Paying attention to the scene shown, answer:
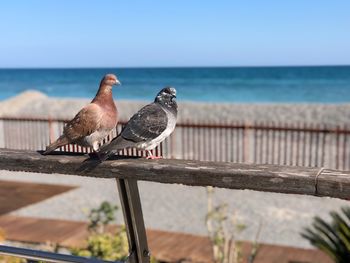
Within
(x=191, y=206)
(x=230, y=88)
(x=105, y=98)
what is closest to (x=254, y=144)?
(x=191, y=206)

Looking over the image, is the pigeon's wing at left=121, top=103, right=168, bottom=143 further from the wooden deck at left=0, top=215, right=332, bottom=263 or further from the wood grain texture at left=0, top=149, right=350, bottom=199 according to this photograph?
the wooden deck at left=0, top=215, right=332, bottom=263

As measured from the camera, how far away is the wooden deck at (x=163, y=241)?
6.77 metres

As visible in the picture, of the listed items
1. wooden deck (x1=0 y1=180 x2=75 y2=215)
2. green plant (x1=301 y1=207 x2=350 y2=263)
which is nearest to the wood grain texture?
green plant (x1=301 y1=207 x2=350 y2=263)

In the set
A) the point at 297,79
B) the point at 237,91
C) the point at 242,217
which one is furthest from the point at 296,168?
the point at 297,79

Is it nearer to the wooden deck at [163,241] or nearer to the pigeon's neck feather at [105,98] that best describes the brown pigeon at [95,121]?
the pigeon's neck feather at [105,98]

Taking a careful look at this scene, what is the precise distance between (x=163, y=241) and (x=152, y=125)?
557 centimetres

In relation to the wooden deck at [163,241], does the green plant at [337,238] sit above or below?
above

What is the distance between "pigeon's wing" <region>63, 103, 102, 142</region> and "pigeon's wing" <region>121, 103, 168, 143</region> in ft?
0.48

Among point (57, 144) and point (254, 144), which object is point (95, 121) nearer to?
point (57, 144)

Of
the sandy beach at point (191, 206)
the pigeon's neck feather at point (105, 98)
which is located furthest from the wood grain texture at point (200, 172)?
the sandy beach at point (191, 206)

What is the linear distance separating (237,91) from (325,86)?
403 inches

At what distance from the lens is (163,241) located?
7.52 meters

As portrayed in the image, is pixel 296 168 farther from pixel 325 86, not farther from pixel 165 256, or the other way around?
pixel 325 86

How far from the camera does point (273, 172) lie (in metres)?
1.45
